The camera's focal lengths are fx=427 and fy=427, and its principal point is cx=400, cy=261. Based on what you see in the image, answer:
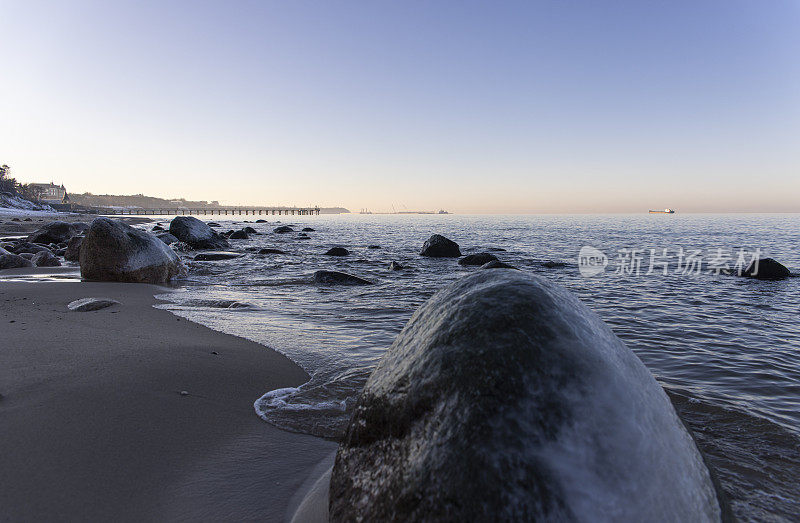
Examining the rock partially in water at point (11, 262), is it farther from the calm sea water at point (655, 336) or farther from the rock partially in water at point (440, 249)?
the rock partially in water at point (440, 249)

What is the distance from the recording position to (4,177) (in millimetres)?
80750

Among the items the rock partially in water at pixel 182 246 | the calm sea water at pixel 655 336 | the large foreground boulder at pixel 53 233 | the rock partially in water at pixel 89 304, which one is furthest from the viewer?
the rock partially in water at pixel 182 246

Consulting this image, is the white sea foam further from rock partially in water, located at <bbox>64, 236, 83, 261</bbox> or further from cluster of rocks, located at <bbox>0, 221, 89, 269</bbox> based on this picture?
A: rock partially in water, located at <bbox>64, 236, 83, 261</bbox>

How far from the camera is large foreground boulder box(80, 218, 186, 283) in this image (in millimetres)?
9445

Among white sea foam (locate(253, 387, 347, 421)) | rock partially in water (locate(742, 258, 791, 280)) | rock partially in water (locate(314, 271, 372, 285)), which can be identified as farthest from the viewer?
rock partially in water (locate(742, 258, 791, 280))

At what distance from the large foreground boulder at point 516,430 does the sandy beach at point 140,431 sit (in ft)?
2.74

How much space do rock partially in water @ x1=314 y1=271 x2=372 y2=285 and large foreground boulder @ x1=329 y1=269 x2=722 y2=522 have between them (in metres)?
8.84

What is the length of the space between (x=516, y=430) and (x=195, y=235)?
22739 millimetres

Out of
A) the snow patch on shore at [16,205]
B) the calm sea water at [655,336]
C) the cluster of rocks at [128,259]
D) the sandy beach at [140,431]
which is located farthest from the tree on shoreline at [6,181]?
the sandy beach at [140,431]

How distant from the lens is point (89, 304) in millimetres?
6266

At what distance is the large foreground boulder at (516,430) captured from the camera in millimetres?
1521

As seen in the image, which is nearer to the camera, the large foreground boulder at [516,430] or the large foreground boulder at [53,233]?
the large foreground boulder at [516,430]

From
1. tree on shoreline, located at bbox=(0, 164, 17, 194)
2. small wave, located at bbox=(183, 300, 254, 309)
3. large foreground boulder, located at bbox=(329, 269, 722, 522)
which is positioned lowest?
small wave, located at bbox=(183, 300, 254, 309)

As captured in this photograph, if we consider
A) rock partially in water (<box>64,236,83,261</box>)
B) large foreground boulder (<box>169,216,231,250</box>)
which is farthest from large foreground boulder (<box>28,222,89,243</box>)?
rock partially in water (<box>64,236,83,261</box>)
